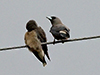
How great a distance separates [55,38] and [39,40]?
0.40 m

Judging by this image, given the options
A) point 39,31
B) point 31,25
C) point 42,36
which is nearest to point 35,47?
point 42,36

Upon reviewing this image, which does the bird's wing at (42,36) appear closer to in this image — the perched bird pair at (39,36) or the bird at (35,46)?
the perched bird pair at (39,36)

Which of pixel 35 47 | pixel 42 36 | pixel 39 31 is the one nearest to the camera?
pixel 35 47

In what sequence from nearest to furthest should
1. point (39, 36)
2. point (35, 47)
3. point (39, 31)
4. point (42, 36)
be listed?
point (35, 47)
point (39, 36)
point (42, 36)
point (39, 31)

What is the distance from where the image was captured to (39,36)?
10.7 meters

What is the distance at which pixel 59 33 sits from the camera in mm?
10484

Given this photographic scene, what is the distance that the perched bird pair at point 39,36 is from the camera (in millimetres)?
10141

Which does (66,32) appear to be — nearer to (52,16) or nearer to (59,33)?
(59,33)

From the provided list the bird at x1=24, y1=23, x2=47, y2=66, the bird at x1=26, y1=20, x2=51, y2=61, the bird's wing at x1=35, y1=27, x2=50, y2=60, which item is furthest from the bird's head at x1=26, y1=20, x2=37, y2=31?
the bird at x1=24, y1=23, x2=47, y2=66

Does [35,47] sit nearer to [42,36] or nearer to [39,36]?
[39,36]

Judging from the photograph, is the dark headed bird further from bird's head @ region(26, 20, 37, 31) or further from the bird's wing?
bird's head @ region(26, 20, 37, 31)

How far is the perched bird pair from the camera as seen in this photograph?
399 inches

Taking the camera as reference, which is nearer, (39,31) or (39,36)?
(39,36)

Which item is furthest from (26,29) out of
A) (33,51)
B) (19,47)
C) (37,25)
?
(19,47)
